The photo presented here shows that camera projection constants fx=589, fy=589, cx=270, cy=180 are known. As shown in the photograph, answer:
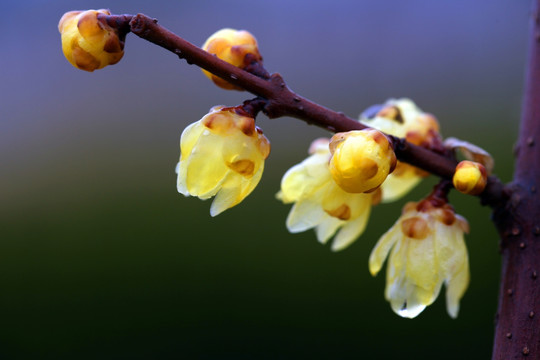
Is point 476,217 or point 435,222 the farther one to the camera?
point 476,217

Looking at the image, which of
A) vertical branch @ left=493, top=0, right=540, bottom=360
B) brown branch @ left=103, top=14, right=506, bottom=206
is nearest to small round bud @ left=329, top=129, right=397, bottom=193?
brown branch @ left=103, top=14, right=506, bottom=206

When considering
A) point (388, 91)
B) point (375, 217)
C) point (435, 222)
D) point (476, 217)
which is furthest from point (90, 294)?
point (435, 222)

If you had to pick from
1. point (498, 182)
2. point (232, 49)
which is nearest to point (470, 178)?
point (498, 182)

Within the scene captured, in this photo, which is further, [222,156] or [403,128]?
[403,128]

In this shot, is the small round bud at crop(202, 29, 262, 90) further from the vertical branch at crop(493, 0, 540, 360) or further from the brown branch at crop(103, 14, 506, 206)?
the vertical branch at crop(493, 0, 540, 360)

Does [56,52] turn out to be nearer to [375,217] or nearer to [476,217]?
[375,217]

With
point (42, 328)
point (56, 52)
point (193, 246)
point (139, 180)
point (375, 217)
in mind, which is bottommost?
point (42, 328)

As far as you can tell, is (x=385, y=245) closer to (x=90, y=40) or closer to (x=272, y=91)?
(x=272, y=91)
